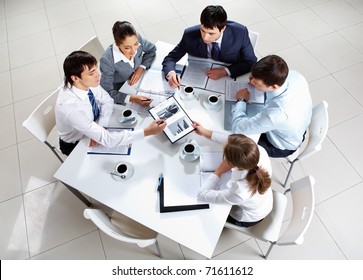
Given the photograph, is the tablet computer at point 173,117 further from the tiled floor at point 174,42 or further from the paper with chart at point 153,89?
the tiled floor at point 174,42

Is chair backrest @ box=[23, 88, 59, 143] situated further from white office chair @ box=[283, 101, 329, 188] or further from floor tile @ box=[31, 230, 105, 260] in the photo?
white office chair @ box=[283, 101, 329, 188]

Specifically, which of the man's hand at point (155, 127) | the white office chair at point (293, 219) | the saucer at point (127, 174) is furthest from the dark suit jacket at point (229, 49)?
the white office chair at point (293, 219)

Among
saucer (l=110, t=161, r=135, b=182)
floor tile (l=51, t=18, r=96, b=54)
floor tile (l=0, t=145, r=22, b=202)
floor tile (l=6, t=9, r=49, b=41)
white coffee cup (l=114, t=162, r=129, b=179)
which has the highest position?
white coffee cup (l=114, t=162, r=129, b=179)

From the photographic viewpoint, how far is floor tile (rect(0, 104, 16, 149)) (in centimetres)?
271

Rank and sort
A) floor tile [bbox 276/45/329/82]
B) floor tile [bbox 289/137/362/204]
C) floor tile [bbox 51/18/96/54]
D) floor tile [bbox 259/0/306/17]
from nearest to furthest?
1. floor tile [bbox 289/137/362/204]
2. floor tile [bbox 276/45/329/82]
3. floor tile [bbox 51/18/96/54]
4. floor tile [bbox 259/0/306/17]

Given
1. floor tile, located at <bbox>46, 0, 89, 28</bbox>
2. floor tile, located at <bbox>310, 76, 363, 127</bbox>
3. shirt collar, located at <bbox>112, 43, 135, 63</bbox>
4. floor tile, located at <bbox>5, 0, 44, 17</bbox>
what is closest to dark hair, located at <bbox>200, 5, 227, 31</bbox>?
shirt collar, located at <bbox>112, 43, 135, 63</bbox>

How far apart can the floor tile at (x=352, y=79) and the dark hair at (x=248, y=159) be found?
214 centimetres

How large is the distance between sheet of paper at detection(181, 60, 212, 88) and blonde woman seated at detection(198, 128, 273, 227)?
72 centimetres

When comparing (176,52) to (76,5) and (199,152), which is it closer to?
(199,152)

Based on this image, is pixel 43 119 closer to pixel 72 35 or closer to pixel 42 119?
pixel 42 119

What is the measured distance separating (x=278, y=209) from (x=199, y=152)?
2.14 ft

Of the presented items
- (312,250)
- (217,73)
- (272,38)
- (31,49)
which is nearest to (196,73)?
(217,73)

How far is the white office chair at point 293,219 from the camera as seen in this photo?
1.39 meters

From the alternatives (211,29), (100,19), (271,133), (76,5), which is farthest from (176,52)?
(76,5)
